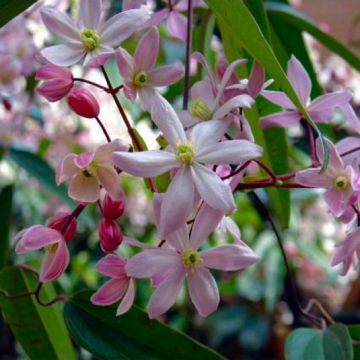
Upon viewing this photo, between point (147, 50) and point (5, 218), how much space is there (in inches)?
16.4

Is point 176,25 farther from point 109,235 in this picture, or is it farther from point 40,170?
point 40,170

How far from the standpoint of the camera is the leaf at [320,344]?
17.3 inches

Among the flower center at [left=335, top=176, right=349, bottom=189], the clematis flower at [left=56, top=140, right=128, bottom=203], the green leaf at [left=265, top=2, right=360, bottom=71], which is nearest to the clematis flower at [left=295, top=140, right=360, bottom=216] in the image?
the flower center at [left=335, top=176, right=349, bottom=189]

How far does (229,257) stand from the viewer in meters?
0.39

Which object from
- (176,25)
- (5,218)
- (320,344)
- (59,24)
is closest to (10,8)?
(59,24)

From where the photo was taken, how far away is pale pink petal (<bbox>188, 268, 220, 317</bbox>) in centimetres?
39

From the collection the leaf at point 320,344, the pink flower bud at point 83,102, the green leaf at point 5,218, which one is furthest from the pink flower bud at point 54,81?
the green leaf at point 5,218

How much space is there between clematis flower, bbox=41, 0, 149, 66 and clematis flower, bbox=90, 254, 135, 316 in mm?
116

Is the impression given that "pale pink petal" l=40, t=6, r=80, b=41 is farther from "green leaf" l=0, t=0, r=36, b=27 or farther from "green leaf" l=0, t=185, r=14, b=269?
"green leaf" l=0, t=185, r=14, b=269

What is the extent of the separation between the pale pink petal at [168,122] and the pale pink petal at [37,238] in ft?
0.28

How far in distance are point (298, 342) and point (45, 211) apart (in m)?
0.99

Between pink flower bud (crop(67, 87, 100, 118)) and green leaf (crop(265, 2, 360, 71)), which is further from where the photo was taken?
green leaf (crop(265, 2, 360, 71))

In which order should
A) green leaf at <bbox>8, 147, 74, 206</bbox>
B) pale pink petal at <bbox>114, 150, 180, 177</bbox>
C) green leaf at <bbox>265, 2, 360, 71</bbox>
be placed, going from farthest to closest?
green leaf at <bbox>8, 147, 74, 206</bbox> < green leaf at <bbox>265, 2, 360, 71</bbox> < pale pink petal at <bbox>114, 150, 180, 177</bbox>

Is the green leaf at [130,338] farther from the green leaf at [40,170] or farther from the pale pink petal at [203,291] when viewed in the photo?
the green leaf at [40,170]
